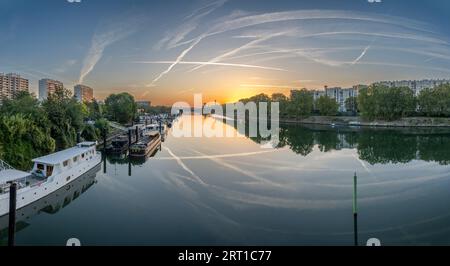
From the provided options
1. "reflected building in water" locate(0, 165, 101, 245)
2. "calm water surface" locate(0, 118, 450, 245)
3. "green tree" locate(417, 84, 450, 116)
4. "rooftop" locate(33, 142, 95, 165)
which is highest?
"green tree" locate(417, 84, 450, 116)

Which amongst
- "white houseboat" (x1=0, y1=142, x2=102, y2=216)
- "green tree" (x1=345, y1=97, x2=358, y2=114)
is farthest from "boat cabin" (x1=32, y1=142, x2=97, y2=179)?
"green tree" (x1=345, y1=97, x2=358, y2=114)

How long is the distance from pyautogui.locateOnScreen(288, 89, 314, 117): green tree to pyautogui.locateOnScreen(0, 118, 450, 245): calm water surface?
600 inches

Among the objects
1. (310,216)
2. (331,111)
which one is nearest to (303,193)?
(310,216)

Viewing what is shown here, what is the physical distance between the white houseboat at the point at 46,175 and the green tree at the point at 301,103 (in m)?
16.9

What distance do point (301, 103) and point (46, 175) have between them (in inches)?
726

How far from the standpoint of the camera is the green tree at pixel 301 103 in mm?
20625

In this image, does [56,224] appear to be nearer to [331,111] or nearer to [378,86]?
[378,86]

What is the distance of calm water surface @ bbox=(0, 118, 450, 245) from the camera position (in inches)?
89.3

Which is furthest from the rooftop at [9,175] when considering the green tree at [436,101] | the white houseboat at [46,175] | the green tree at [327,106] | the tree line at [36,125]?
the green tree at [327,106]

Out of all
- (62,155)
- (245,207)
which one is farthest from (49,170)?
(245,207)

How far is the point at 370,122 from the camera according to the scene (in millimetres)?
17891

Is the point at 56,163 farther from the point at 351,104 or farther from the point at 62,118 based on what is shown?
the point at 351,104

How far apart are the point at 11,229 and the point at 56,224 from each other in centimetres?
93

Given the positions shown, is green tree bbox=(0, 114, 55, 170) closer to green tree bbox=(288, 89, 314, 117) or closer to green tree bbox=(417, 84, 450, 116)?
green tree bbox=(288, 89, 314, 117)
